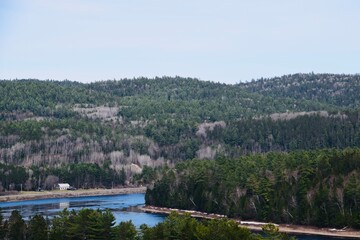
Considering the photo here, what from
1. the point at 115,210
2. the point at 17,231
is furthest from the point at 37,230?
the point at 115,210

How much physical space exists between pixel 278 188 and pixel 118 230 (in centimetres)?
5060

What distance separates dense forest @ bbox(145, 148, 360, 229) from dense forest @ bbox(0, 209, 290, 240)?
108 feet

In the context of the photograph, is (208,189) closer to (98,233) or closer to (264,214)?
(264,214)

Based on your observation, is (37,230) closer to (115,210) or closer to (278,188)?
(278,188)

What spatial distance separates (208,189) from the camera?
144 metres

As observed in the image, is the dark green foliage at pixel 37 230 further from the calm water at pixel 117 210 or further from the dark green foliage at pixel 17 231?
the calm water at pixel 117 210

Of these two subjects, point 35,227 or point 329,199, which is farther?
point 329,199

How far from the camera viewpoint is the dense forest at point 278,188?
386 ft

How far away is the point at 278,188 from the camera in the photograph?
421ft

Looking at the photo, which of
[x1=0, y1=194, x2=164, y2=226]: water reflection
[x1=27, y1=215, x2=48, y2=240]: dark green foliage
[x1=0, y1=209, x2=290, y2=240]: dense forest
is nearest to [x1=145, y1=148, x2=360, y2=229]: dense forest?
[x1=0, y1=194, x2=164, y2=226]: water reflection

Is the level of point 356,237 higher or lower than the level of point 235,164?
lower

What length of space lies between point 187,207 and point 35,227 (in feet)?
205

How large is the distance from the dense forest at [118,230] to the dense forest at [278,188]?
32834mm

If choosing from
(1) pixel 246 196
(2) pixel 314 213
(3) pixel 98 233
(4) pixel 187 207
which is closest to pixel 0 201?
(4) pixel 187 207
